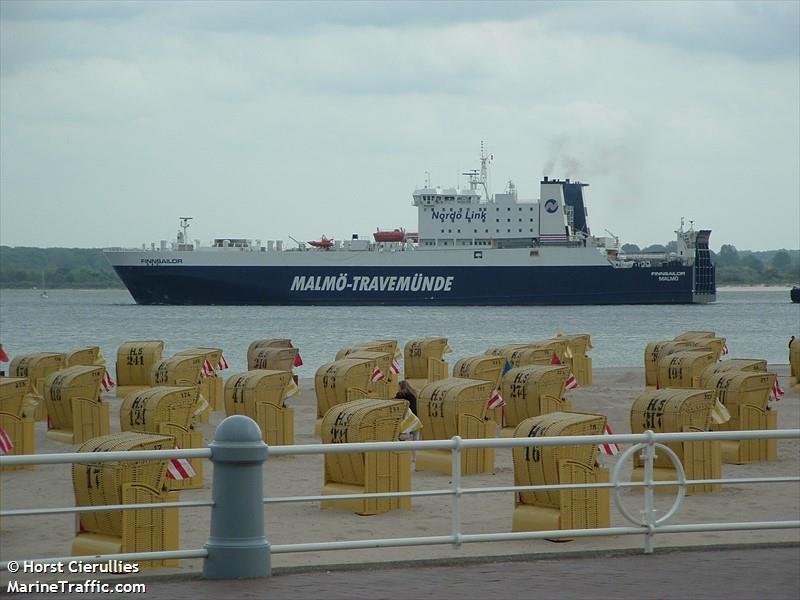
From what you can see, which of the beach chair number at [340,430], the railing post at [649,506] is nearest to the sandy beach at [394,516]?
the railing post at [649,506]

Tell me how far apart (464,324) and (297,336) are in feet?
41.4

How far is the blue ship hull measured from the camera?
3061 inches

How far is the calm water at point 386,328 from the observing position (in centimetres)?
5053

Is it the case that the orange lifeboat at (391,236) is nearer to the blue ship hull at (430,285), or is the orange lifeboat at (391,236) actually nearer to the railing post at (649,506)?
the blue ship hull at (430,285)

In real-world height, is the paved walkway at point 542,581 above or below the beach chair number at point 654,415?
below

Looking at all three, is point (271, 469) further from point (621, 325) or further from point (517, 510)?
point (621, 325)

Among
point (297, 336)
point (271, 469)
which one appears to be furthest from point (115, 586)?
point (297, 336)

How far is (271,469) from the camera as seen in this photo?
13.7 meters

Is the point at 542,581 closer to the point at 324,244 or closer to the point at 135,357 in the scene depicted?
the point at 135,357

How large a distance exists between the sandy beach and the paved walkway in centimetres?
67

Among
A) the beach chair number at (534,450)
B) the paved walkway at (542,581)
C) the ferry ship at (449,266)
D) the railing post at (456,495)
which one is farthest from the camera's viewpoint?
the ferry ship at (449,266)

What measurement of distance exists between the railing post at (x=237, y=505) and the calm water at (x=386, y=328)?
31.2 metres

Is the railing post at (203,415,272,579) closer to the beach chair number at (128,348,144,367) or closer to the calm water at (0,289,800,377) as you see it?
the beach chair number at (128,348,144,367)

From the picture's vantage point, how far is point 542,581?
6.53 m
